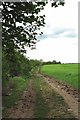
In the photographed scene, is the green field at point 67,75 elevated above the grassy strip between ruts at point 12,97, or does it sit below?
above

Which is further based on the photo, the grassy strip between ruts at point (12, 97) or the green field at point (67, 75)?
the green field at point (67, 75)

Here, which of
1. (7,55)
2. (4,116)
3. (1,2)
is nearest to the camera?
(4,116)

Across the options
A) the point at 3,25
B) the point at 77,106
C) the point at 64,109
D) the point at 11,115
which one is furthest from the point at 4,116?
the point at 3,25

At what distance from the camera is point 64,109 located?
2009 cm

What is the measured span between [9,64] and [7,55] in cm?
148

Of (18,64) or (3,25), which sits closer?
(3,25)

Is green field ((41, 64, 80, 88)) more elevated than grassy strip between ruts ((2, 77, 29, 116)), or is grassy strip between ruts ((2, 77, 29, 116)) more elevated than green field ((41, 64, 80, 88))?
green field ((41, 64, 80, 88))

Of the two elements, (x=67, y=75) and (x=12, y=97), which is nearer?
(x=12, y=97)

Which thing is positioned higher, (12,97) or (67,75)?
A: (67,75)

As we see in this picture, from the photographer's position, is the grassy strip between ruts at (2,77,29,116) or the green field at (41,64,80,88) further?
the green field at (41,64,80,88)

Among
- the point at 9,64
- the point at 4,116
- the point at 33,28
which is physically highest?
the point at 33,28

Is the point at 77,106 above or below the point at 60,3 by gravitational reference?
below

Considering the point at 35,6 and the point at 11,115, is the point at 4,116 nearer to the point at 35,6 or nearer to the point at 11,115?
the point at 11,115

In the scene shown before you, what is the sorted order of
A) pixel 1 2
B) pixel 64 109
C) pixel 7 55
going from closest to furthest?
1. pixel 64 109
2. pixel 1 2
3. pixel 7 55
